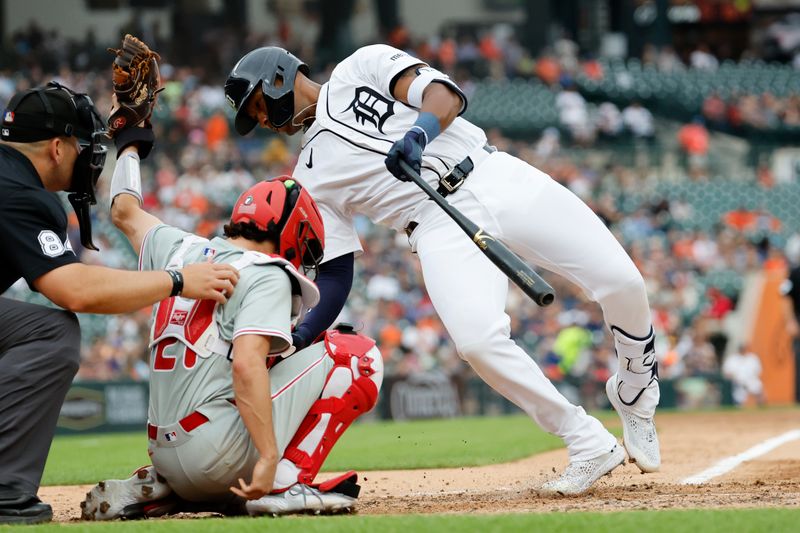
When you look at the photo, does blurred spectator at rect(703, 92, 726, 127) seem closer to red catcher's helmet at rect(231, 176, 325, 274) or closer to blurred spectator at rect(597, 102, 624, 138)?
blurred spectator at rect(597, 102, 624, 138)

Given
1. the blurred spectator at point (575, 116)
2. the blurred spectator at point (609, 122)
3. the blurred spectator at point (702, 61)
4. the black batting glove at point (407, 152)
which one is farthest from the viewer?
the blurred spectator at point (702, 61)

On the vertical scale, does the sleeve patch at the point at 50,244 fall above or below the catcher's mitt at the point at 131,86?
below

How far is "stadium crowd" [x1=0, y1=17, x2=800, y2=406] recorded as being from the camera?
606 inches

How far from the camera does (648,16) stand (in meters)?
29.0

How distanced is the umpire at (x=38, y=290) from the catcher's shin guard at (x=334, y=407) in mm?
566

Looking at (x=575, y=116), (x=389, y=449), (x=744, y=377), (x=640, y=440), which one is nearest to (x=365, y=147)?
(x=640, y=440)

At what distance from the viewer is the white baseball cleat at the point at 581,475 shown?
15.9 feet

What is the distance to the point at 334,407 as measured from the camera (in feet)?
14.3

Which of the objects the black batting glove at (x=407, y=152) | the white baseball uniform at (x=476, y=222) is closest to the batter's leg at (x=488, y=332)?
the white baseball uniform at (x=476, y=222)

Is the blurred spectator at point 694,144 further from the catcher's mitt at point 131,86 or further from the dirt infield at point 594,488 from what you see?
the catcher's mitt at point 131,86

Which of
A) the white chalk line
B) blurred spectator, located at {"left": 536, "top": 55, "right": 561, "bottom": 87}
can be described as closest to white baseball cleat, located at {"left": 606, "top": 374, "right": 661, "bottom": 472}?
the white chalk line

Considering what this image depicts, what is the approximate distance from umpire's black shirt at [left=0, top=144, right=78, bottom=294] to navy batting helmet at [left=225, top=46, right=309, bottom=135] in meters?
1.34

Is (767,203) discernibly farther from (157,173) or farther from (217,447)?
(217,447)

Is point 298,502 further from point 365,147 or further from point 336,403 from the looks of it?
point 365,147
